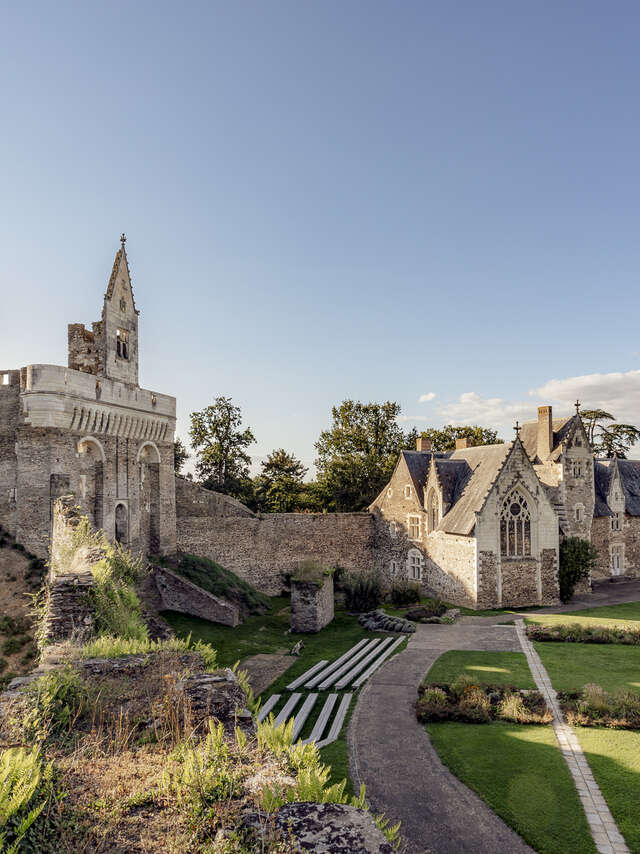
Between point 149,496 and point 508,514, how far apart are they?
18.5 m

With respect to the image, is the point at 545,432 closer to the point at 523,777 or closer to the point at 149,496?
the point at 149,496

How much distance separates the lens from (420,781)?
30.6 feet

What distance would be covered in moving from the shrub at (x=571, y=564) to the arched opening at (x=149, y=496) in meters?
Result: 21.7

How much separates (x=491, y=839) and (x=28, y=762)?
272 inches

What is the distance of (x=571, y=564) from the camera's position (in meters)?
29.0

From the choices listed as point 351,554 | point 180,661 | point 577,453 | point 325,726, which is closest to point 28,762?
point 180,661

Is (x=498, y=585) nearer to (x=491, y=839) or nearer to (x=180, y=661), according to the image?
(x=491, y=839)

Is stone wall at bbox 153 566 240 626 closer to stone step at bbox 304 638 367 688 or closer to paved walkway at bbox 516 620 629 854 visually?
stone step at bbox 304 638 367 688

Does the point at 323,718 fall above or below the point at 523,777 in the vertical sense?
below

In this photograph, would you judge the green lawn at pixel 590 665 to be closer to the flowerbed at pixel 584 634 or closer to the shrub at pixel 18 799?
the flowerbed at pixel 584 634

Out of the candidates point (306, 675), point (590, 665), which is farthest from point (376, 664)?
point (590, 665)

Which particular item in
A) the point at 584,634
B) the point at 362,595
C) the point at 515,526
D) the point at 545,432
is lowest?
the point at 362,595

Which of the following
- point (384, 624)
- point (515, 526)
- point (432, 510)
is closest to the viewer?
point (384, 624)

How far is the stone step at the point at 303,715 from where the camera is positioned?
1173cm
